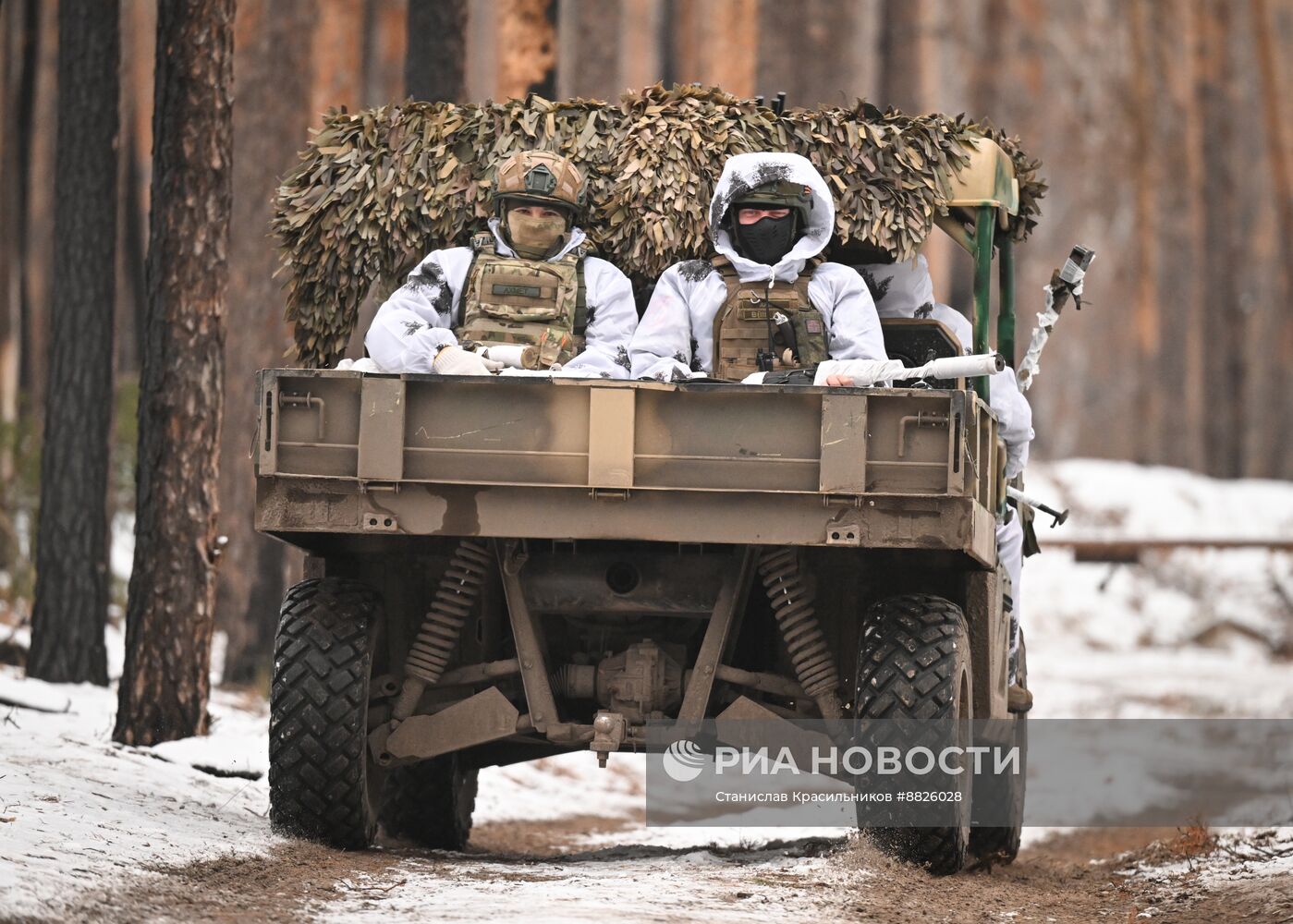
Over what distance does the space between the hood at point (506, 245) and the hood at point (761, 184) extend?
602mm

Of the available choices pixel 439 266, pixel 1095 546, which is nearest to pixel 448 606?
pixel 439 266

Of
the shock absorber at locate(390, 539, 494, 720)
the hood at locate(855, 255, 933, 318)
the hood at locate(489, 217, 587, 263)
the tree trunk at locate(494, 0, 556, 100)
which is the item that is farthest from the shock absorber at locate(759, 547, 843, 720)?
the tree trunk at locate(494, 0, 556, 100)

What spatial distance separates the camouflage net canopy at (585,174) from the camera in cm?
977

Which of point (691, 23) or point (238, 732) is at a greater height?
point (691, 23)

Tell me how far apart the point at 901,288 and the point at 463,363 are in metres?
2.44

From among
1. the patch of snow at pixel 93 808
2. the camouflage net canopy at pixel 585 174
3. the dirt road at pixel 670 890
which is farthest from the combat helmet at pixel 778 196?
the patch of snow at pixel 93 808

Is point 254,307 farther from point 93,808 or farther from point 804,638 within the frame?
point 804,638

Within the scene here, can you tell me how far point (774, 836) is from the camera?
11.1 meters

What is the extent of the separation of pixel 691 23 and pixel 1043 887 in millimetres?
23151

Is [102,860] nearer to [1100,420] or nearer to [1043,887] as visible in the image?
[1043,887]

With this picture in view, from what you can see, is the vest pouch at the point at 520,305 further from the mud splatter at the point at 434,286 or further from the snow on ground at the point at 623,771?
the snow on ground at the point at 623,771

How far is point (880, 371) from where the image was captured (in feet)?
26.3

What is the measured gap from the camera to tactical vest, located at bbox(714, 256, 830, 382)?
30.2ft

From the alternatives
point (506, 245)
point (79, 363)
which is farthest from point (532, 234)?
point (79, 363)
